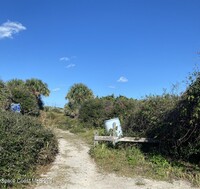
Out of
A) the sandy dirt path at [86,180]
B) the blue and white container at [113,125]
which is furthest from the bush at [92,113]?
the sandy dirt path at [86,180]

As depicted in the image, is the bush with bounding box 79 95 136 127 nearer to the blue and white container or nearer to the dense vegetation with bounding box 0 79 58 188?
the blue and white container

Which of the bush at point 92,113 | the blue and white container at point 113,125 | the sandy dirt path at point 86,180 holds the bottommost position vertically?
the sandy dirt path at point 86,180

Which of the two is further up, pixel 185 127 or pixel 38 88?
pixel 38 88

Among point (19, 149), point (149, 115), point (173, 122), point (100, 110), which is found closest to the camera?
point (19, 149)

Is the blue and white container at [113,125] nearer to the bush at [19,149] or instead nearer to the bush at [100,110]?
the bush at [19,149]

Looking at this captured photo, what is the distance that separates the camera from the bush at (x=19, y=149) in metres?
8.87

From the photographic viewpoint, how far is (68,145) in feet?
62.5

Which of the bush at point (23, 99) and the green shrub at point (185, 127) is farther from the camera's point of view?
the bush at point (23, 99)

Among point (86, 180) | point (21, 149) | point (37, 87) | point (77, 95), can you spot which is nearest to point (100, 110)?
point (77, 95)

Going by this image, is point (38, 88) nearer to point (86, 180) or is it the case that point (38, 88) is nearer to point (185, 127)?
point (185, 127)

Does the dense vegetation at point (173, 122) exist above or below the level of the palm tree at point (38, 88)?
below

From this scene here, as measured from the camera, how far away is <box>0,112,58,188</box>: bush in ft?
29.1

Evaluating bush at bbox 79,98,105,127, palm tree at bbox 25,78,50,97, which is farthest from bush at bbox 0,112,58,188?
palm tree at bbox 25,78,50,97

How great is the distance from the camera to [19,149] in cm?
982
